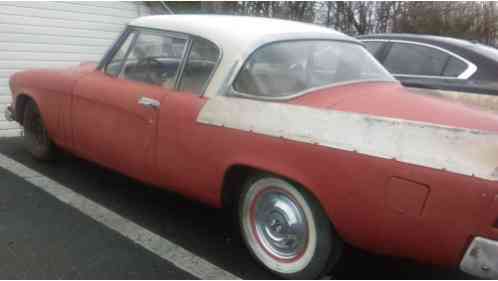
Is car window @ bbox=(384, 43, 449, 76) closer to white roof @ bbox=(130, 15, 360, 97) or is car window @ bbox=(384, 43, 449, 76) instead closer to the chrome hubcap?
white roof @ bbox=(130, 15, 360, 97)

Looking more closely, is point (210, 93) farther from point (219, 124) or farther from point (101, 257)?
point (101, 257)

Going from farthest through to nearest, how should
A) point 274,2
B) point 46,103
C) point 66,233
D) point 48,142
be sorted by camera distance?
point 274,2
point 48,142
point 46,103
point 66,233

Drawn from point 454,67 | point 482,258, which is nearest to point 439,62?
point 454,67

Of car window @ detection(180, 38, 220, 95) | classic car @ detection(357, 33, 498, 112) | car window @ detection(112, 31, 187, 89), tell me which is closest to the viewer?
car window @ detection(180, 38, 220, 95)

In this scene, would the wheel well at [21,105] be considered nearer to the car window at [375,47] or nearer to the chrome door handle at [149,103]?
the chrome door handle at [149,103]

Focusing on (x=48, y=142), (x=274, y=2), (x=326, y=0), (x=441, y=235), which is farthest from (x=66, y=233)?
(x=326, y=0)

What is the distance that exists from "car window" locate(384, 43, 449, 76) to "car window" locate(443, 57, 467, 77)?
0.05 meters

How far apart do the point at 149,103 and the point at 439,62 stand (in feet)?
11.9

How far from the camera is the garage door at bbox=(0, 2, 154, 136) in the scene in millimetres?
7422

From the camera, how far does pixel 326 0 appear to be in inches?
703

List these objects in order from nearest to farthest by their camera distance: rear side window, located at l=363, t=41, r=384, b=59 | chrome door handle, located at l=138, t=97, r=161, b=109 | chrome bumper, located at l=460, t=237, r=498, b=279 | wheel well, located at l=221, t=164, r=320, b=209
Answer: chrome bumper, located at l=460, t=237, r=498, b=279, wheel well, located at l=221, t=164, r=320, b=209, chrome door handle, located at l=138, t=97, r=161, b=109, rear side window, located at l=363, t=41, r=384, b=59

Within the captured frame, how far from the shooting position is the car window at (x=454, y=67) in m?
5.65

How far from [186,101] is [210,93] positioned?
19 cm

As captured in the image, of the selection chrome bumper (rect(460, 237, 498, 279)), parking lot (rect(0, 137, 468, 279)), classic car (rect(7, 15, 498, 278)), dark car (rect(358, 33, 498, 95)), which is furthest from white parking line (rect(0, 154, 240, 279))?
dark car (rect(358, 33, 498, 95))
